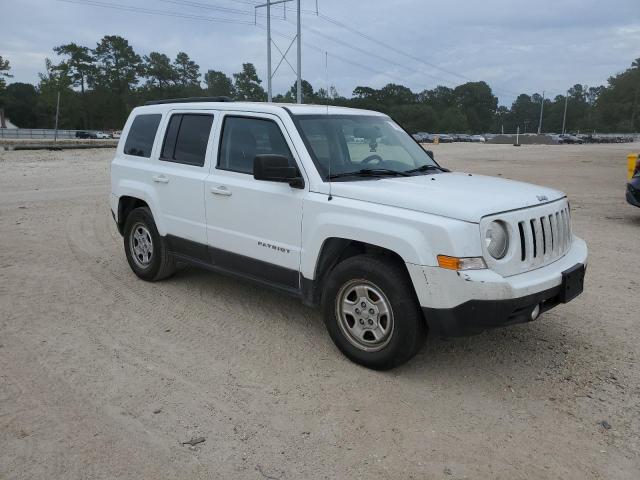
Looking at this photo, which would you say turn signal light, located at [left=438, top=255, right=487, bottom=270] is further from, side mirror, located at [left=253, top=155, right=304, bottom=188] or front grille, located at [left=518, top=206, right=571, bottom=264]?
side mirror, located at [left=253, top=155, right=304, bottom=188]

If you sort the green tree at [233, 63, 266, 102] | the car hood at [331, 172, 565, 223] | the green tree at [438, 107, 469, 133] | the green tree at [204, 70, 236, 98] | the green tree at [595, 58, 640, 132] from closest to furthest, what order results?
the car hood at [331, 172, 565, 223] < the green tree at [233, 63, 266, 102] < the green tree at [204, 70, 236, 98] < the green tree at [438, 107, 469, 133] < the green tree at [595, 58, 640, 132]

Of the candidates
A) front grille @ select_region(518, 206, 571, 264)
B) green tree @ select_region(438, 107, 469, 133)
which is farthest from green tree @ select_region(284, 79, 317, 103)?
green tree @ select_region(438, 107, 469, 133)

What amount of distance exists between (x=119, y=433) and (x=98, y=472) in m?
0.35

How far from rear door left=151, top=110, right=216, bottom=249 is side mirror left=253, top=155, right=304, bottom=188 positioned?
110 centimetres

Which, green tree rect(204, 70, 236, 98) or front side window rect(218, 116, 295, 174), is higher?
green tree rect(204, 70, 236, 98)

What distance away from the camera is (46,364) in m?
4.06

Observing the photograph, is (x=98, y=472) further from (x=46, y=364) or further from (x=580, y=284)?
(x=580, y=284)

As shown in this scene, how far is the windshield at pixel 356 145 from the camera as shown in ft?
14.6

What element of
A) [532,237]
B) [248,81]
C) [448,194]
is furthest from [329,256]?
[248,81]

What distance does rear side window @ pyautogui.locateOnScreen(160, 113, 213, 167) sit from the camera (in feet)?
17.0

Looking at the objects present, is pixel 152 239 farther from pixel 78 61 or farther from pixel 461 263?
pixel 78 61

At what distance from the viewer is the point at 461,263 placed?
3447mm

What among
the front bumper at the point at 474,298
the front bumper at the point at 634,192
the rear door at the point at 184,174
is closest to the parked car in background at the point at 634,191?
the front bumper at the point at 634,192

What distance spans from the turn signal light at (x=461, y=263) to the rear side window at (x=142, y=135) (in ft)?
12.1
